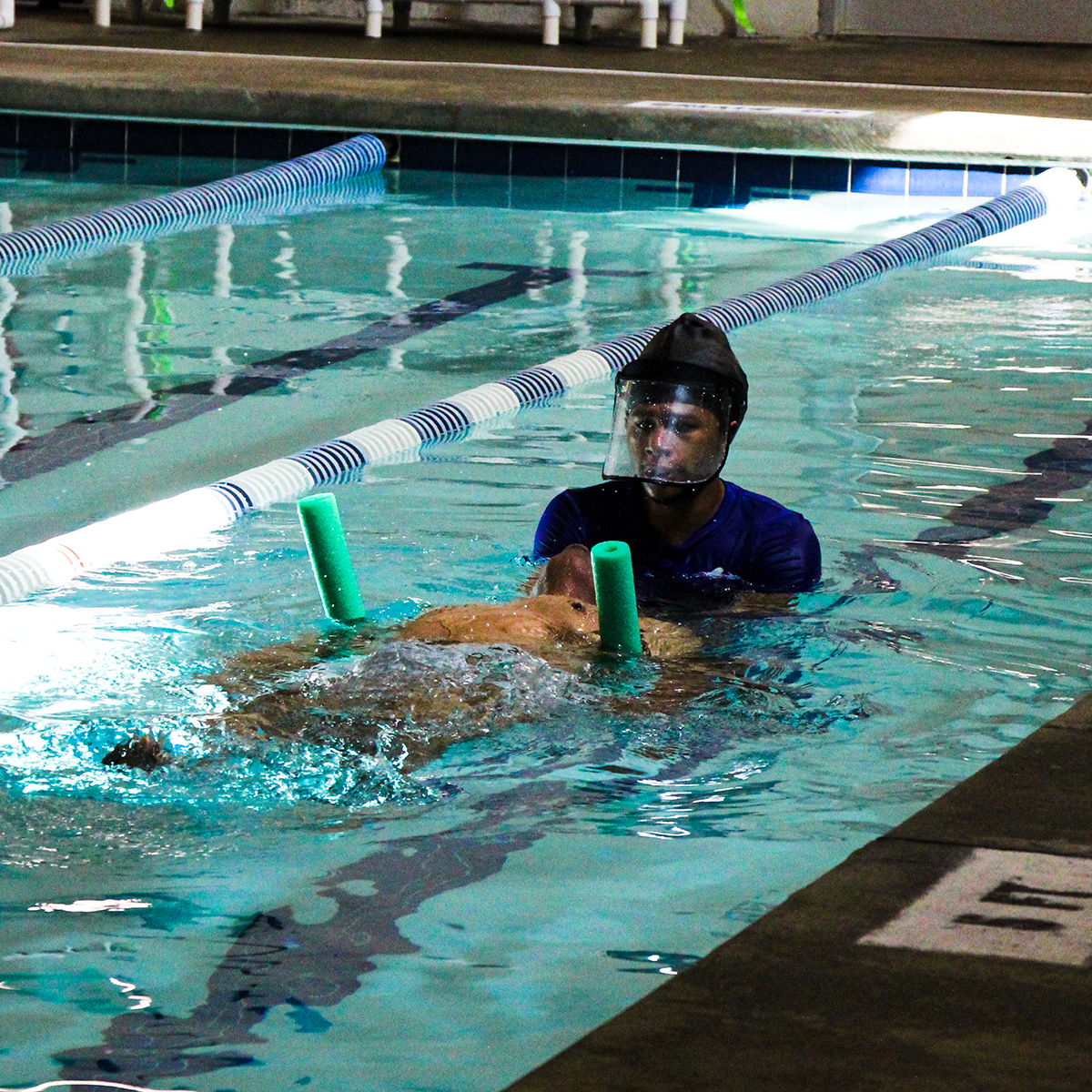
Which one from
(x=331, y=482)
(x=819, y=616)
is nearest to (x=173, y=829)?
(x=819, y=616)

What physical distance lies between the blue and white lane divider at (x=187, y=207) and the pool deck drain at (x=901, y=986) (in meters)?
7.85

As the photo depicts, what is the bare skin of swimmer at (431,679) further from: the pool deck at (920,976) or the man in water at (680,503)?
the pool deck at (920,976)

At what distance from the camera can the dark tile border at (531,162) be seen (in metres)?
12.3

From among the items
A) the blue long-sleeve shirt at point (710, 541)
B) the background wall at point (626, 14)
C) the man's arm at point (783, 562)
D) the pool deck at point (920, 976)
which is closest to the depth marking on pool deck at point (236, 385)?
the blue long-sleeve shirt at point (710, 541)

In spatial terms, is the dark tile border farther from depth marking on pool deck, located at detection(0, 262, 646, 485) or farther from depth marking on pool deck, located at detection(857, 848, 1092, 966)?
depth marking on pool deck, located at detection(857, 848, 1092, 966)

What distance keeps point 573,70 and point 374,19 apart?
276cm

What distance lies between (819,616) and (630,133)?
24.5 feet

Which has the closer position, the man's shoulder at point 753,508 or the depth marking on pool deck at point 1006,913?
the depth marking on pool deck at point 1006,913

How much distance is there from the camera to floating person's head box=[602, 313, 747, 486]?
14.8 ft

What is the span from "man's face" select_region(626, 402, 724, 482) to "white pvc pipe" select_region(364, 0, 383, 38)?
40.4 feet

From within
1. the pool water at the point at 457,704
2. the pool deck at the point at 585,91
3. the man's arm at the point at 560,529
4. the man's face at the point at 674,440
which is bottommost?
the pool water at the point at 457,704

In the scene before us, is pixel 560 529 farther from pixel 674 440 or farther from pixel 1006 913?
pixel 1006 913

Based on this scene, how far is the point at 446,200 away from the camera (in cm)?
1216

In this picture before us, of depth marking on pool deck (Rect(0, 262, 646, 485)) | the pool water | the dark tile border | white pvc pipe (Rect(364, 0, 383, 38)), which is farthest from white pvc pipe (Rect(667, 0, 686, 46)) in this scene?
the pool water
